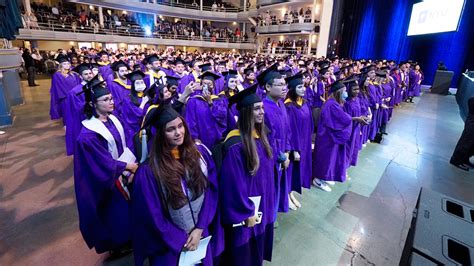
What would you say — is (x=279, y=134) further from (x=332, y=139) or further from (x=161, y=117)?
(x=161, y=117)

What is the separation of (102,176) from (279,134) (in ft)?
6.78

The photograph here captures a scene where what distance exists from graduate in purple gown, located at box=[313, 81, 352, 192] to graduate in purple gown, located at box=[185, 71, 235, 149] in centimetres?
174

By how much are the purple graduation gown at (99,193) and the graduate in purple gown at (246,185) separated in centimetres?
107

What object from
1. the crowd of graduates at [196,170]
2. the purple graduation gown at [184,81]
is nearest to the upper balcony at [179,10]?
the purple graduation gown at [184,81]

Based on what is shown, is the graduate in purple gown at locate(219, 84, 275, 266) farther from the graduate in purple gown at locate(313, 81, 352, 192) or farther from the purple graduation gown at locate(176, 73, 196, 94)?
the purple graduation gown at locate(176, 73, 196, 94)

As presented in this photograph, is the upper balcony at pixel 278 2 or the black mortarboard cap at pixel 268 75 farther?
the upper balcony at pixel 278 2

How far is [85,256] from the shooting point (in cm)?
286

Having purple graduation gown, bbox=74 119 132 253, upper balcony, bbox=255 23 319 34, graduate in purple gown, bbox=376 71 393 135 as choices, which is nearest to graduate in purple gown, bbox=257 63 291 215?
purple graduation gown, bbox=74 119 132 253

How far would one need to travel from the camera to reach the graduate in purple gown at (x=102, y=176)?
2.33m

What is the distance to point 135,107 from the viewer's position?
4.47 m

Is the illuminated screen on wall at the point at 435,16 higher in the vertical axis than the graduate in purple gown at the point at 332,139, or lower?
higher

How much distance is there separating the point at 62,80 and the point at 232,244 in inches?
277

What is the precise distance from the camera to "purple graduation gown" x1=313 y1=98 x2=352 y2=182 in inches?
163

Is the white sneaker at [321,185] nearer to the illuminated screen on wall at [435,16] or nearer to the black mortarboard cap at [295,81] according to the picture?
the black mortarboard cap at [295,81]
